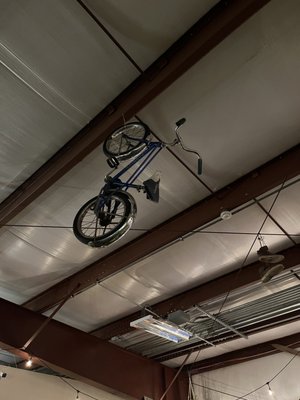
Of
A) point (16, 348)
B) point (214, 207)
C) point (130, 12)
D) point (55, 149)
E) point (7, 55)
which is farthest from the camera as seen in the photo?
point (16, 348)

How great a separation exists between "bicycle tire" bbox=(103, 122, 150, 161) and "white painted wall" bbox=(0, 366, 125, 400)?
5.00 meters

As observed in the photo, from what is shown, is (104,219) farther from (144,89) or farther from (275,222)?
(275,222)

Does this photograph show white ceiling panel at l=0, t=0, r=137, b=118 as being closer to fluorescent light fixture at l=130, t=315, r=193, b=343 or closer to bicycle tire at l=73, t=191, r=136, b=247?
bicycle tire at l=73, t=191, r=136, b=247

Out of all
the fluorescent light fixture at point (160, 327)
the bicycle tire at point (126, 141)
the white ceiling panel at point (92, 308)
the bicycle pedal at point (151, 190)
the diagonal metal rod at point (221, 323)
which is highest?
the bicycle tire at point (126, 141)

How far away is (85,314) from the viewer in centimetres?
573

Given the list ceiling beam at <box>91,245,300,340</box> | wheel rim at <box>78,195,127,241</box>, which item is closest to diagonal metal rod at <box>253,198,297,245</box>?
ceiling beam at <box>91,245,300,340</box>

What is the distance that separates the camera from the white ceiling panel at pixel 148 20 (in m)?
2.31

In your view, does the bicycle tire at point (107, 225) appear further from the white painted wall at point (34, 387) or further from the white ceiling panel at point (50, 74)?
the white painted wall at point (34, 387)

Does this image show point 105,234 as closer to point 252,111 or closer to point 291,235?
point 252,111

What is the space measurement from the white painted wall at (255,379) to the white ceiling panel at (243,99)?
15.0 feet

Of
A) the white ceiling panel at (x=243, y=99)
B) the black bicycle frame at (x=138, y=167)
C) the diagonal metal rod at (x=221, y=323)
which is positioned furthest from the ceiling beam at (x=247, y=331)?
the black bicycle frame at (x=138, y=167)

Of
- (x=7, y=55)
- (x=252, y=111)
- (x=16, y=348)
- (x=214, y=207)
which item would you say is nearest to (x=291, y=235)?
(x=214, y=207)

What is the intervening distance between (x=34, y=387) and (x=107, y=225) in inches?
187

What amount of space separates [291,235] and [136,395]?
167 inches
